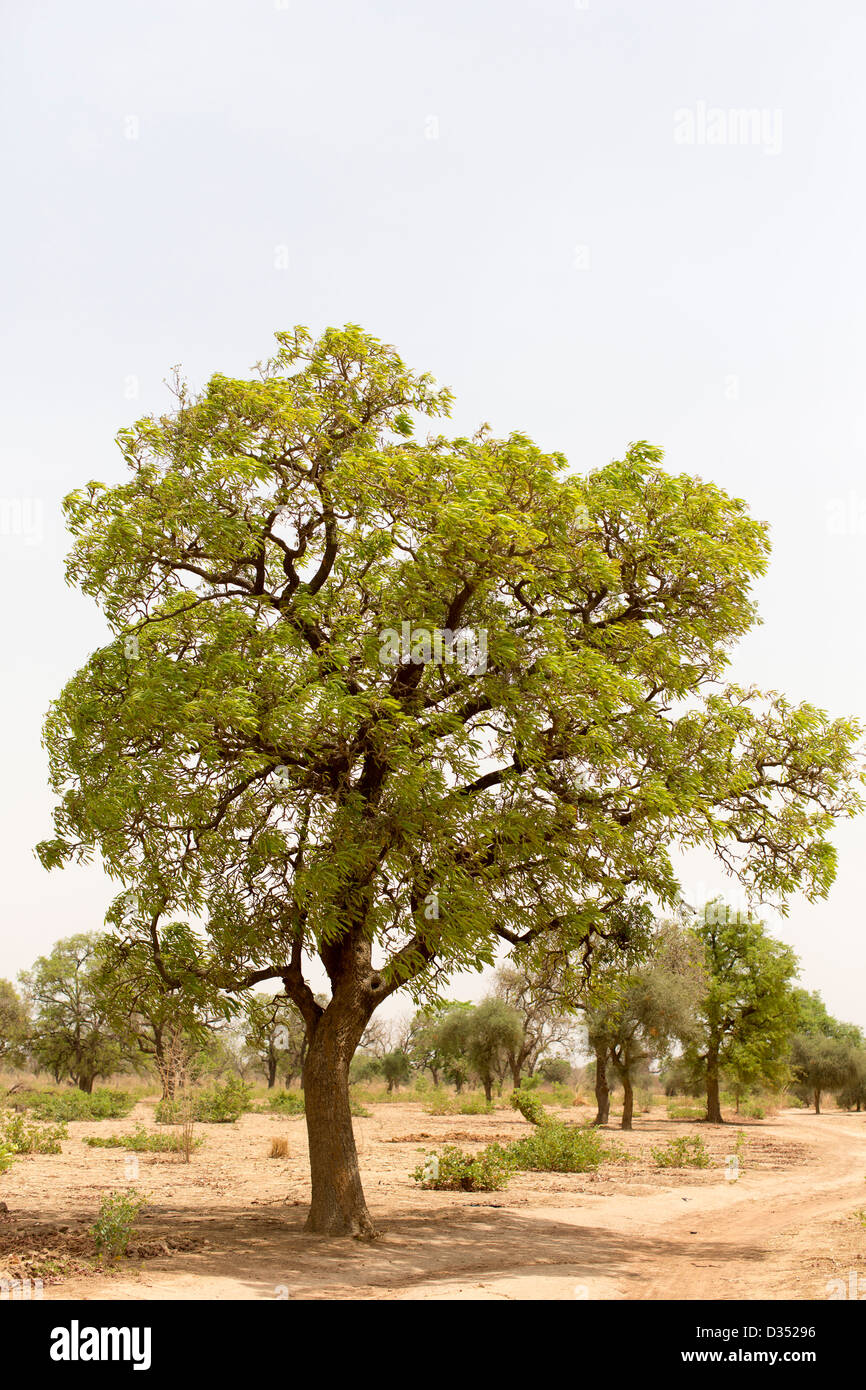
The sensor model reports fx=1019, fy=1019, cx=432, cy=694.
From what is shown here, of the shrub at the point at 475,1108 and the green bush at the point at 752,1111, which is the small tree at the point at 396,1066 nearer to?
the green bush at the point at 752,1111

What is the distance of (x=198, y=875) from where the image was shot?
12.8 meters

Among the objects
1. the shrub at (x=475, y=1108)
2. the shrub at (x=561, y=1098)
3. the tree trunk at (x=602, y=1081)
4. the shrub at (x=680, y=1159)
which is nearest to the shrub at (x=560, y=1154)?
the shrub at (x=680, y=1159)

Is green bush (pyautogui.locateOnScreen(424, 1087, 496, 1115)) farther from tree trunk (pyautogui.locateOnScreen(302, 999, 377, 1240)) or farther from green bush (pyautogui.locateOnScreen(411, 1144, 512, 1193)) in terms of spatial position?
tree trunk (pyautogui.locateOnScreen(302, 999, 377, 1240))

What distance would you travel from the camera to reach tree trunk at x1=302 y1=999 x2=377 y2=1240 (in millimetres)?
13516

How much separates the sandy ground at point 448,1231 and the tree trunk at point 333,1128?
290mm

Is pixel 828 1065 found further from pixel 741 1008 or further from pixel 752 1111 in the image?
pixel 741 1008

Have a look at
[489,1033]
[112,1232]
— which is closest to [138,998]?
[112,1232]

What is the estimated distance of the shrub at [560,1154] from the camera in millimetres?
23016

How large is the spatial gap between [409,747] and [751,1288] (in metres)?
6.80

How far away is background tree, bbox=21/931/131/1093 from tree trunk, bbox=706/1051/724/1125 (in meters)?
30.2

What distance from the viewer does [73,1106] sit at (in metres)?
36.8
